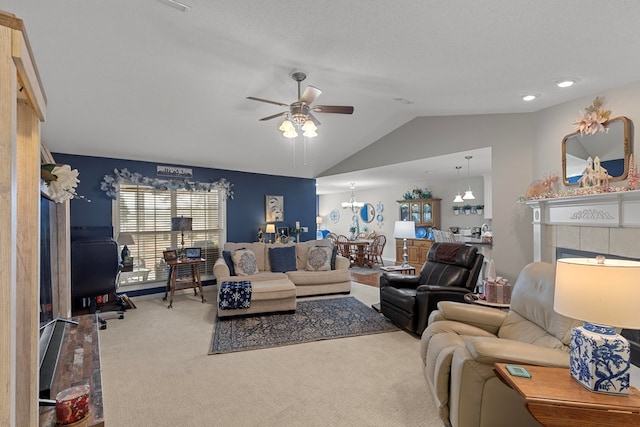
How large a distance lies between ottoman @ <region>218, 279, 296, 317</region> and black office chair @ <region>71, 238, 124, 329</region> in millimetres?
1452

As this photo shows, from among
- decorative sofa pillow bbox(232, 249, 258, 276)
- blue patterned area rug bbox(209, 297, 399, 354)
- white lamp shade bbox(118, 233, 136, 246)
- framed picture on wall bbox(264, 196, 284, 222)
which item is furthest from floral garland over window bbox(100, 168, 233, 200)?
blue patterned area rug bbox(209, 297, 399, 354)

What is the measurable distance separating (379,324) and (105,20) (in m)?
3.97

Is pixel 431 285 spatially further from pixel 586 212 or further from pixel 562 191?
pixel 562 191

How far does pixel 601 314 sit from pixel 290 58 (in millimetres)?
2964

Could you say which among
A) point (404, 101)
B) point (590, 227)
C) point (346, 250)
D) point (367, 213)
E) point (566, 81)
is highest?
point (404, 101)

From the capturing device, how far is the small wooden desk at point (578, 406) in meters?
1.32

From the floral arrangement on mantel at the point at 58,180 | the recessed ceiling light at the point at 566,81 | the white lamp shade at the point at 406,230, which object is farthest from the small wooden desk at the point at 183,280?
the recessed ceiling light at the point at 566,81

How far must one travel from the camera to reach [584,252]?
3.34m

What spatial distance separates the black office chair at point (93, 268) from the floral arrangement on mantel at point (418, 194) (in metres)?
6.72

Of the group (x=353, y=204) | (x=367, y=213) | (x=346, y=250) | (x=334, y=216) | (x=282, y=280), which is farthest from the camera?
(x=334, y=216)

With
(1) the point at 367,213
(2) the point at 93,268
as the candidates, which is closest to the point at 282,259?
(2) the point at 93,268

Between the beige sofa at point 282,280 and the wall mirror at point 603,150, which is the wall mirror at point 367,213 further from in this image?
the wall mirror at point 603,150

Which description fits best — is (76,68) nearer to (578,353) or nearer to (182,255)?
(182,255)

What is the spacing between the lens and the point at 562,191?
3.62 metres
